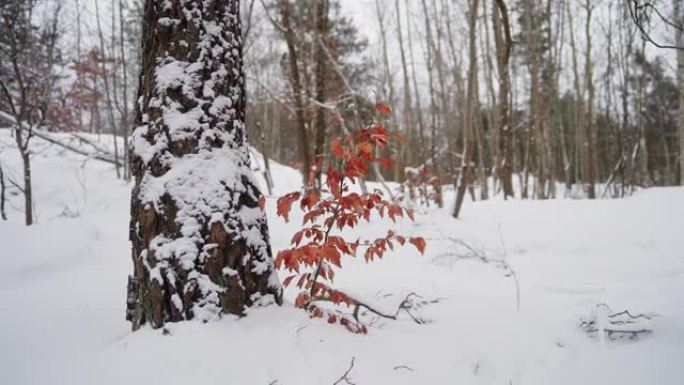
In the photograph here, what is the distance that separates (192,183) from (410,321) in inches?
58.2

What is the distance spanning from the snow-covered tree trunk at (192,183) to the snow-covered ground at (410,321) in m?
0.16

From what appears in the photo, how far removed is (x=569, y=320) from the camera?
210cm

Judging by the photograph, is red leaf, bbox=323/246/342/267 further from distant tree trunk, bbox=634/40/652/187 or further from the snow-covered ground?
distant tree trunk, bbox=634/40/652/187

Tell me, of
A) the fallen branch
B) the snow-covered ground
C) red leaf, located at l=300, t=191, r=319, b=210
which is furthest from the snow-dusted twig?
the fallen branch

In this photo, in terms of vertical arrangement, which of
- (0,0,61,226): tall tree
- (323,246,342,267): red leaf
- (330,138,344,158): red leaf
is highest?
(0,0,61,226): tall tree

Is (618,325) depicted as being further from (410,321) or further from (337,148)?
(337,148)

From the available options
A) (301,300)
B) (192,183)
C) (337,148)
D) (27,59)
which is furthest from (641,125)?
(27,59)

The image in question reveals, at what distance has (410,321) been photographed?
2146mm

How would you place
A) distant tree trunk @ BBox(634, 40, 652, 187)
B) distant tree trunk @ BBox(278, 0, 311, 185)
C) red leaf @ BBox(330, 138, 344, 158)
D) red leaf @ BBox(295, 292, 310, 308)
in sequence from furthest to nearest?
distant tree trunk @ BBox(634, 40, 652, 187)
distant tree trunk @ BBox(278, 0, 311, 185)
red leaf @ BBox(295, 292, 310, 308)
red leaf @ BBox(330, 138, 344, 158)

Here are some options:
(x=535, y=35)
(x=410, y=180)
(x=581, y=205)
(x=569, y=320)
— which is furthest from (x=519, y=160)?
(x=569, y=320)

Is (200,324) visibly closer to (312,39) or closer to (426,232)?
(426,232)

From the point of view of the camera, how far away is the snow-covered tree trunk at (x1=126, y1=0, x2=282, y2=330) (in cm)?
170

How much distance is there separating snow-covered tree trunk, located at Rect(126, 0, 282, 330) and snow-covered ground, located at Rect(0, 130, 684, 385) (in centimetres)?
16

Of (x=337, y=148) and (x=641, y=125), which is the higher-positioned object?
(x=641, y=125)
